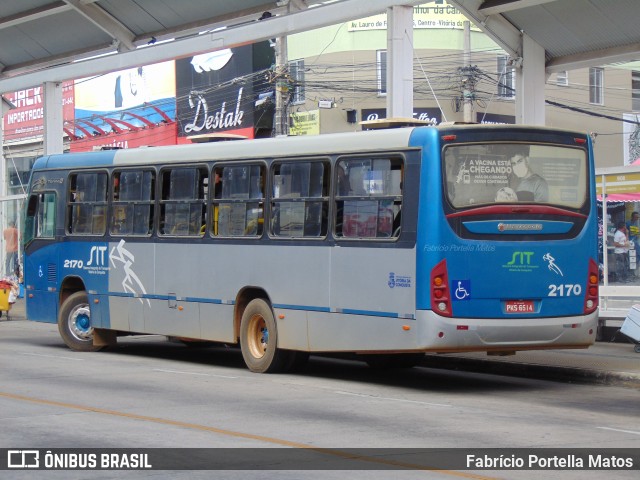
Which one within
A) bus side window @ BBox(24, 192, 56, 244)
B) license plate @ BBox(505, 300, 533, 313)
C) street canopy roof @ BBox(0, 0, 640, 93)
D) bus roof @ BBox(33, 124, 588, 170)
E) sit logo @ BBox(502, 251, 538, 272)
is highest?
street canopy roof @ BBox(0, 0, 640, 93)

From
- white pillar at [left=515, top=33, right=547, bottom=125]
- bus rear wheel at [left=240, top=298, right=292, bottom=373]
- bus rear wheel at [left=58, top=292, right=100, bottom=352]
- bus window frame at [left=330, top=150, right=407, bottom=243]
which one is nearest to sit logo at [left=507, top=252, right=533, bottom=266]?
bus window frame at [left=330, top=150, right=407, bottom=243]

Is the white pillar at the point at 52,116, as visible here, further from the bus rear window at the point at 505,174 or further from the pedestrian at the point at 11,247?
the bus rear window at the point at 505,174

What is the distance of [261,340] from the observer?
16688 mm

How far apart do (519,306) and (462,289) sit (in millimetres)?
801

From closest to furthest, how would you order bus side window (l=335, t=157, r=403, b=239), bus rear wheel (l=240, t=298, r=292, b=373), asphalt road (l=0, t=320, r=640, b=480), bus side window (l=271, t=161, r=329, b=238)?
asphalt road (l=0, t=320, r=640, b=480) → bus side window (l=335, t=157, r=403, b=239) → bus side window (l=271, t=161, r=329, b=238) → bus rear wheel (l=240, t=298, r=292, b=373)

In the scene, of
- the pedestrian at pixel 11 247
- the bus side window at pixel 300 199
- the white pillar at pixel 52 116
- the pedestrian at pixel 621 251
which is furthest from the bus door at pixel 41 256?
the pedestrian at pixel 11 247

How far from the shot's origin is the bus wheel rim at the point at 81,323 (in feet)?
65.5

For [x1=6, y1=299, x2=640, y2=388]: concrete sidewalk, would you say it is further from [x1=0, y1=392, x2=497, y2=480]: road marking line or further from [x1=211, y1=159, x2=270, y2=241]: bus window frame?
[x1=0, y1=392, x2=497, y2=480]: road marking line

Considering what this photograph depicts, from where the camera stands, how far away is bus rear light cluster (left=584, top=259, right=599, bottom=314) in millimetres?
14812

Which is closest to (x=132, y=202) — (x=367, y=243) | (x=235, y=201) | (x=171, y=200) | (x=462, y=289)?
(x=171, y=200)

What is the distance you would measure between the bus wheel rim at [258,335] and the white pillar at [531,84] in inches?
293

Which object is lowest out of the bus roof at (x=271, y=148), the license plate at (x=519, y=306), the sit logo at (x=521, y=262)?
the license plate at (x=519, y=306)

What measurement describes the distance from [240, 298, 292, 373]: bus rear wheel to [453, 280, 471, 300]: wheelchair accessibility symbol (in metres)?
3.21

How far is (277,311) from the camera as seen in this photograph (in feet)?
53.0
